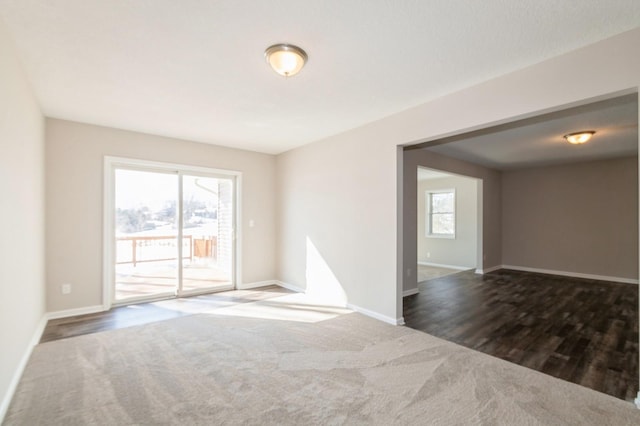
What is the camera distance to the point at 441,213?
867cm

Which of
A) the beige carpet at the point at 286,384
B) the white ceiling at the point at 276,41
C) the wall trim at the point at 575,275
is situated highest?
the white ceiling at the point at 276,41

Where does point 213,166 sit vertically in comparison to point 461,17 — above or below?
below

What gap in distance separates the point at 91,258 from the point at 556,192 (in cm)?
938

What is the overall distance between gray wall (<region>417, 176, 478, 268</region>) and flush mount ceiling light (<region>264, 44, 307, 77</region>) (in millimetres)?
6640

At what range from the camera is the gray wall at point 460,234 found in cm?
784

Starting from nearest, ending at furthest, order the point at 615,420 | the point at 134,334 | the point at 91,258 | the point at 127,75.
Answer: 1. the point at 615,420
2. the point at 127,75
3. the point at 134,334
4. the point at 91,258

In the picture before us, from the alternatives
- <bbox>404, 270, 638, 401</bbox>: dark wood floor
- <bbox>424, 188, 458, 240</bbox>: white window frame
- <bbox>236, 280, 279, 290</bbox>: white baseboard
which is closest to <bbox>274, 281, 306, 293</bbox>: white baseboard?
<bbox>236, 280, 279, 290</bbox>: white baseboard

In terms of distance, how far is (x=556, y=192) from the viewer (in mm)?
7172

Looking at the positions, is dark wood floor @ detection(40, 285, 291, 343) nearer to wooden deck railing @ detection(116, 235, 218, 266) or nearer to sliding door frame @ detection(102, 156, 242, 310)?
sliding door frame @ detection(102, 156, 242, 310)

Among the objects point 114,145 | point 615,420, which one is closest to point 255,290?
point 114,145

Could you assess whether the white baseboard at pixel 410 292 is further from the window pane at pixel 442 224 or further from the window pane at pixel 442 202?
the window pane at pixel 442 202

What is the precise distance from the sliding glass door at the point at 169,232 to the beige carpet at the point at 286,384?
146cm

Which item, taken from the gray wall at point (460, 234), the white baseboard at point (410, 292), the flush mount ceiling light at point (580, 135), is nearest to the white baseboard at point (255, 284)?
the white baseboard at point (410, 292)

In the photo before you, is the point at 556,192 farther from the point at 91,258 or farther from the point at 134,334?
the point at 91,258
